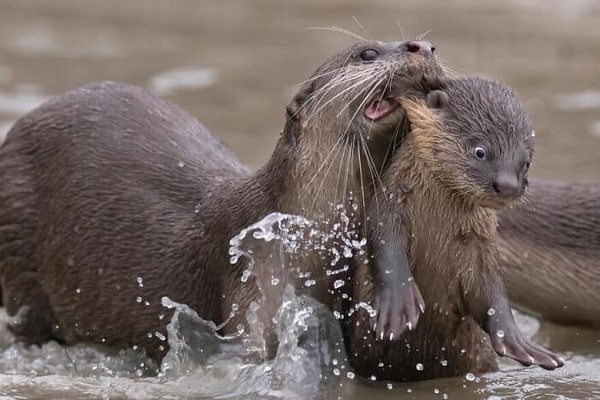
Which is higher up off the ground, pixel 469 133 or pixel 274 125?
pixel 274 125

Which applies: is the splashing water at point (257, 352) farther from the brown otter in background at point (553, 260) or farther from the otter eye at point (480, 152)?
the brown otter in background at point (553, 260)

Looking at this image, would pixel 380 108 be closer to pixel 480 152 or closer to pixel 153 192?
pixel 480 152

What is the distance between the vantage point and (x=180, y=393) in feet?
14.0

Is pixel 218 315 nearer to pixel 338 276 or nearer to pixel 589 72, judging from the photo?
pixel 338 276

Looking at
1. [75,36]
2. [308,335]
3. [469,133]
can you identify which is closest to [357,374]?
[308,335]

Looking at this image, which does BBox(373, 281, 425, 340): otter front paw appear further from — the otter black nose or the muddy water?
the muddy water

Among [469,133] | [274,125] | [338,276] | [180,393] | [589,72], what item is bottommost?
[180,393]

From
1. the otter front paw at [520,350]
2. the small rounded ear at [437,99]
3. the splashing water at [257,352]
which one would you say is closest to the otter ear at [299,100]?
the splashing water at [257,352]

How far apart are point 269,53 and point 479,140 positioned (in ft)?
18.1

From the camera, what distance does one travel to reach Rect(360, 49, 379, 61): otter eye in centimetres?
415

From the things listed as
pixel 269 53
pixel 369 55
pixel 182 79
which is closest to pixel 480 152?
pixel 369 55

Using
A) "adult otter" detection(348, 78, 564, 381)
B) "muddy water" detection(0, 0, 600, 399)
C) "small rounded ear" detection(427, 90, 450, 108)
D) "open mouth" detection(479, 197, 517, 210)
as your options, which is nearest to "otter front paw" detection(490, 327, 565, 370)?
"adult otter" detection(348, 78, 564, 381)

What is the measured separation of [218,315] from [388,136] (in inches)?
29.0

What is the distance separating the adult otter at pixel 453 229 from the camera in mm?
3850
